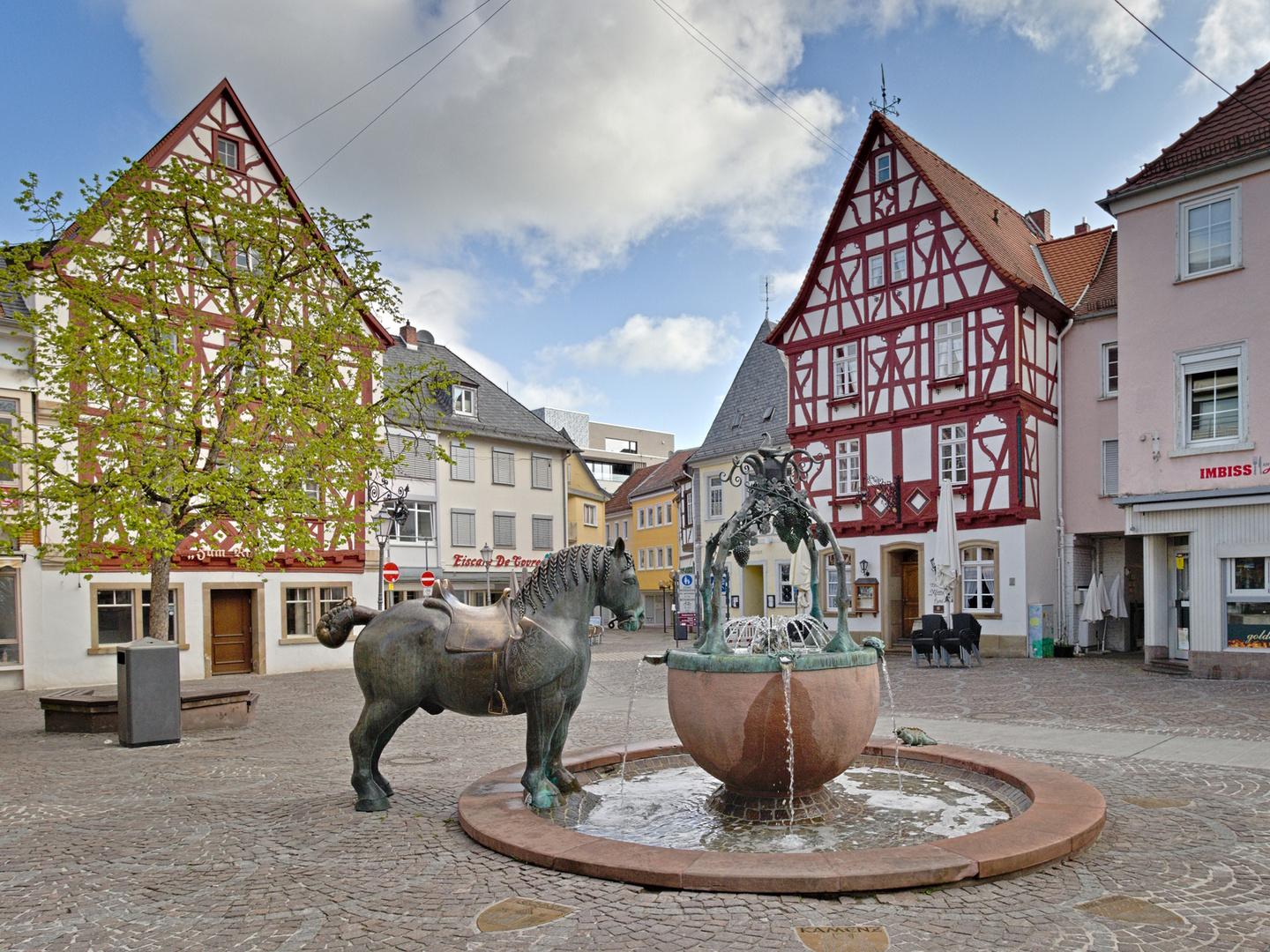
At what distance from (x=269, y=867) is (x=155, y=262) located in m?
10.6

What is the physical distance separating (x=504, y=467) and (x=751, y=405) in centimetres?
1008

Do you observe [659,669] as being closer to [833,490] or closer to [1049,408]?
[833,490]

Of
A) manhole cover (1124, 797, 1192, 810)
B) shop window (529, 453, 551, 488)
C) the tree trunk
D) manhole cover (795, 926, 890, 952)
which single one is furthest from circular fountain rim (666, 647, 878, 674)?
shop window (529, 453, 551, 488)

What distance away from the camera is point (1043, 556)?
25.2 m

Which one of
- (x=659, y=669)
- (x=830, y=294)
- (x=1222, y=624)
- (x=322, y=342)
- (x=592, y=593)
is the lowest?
(x=659, y=669)

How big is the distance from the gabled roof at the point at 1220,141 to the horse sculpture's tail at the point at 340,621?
18.1 meters

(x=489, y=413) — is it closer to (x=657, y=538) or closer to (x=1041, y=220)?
(x=657, y=538)

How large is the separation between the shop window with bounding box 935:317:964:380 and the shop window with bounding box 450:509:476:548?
17.1 meters

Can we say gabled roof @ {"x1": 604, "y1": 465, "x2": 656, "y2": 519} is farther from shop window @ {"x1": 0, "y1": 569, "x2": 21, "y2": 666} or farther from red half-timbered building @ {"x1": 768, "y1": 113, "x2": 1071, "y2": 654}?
shop window @ {"x1": 0, "y1": 569, "x2": 21, "y2": 666}

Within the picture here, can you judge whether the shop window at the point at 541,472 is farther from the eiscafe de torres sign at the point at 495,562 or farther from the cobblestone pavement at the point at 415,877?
the cobblestone pavement at the point at 415,877

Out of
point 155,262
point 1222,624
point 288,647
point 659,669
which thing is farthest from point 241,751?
point 1222,624

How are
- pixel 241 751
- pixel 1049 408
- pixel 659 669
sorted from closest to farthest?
1. pixel 241 751
2. pixel 659 669
3. pixel 1049 408

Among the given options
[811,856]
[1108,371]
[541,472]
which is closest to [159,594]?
[811,856]

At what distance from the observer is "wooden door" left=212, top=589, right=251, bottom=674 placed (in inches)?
925
